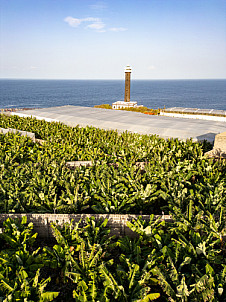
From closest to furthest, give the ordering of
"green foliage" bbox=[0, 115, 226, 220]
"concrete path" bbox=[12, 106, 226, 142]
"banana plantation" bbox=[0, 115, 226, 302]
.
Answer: "banana plantation" bbox=[0, 115, 226, 302] < "green foliage" bbox=[0, 115, 226, 220] < "concrete path" bbox=[12, 106, 226, 142]

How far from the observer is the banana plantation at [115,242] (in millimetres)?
4773

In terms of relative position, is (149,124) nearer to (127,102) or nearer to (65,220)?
(65,220)

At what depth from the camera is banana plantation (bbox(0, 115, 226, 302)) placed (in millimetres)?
4773

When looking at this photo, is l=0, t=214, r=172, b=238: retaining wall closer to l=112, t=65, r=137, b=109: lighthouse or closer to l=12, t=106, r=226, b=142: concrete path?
l=12, t=106, r=226, b=142: concrete path

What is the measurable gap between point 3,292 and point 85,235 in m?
2.34

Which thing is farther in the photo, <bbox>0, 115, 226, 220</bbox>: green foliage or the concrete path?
the concrete path

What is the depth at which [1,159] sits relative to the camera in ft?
39.7

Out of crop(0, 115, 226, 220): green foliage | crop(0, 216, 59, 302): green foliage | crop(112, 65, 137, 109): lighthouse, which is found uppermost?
crop(112, 65, 137, 109): lighthouse

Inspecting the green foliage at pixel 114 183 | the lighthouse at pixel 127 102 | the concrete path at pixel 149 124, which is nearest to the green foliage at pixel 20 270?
the green foliage at pixel 114 183

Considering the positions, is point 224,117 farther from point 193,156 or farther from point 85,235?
point 85,235

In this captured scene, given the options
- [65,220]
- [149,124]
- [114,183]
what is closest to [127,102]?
[149,124]

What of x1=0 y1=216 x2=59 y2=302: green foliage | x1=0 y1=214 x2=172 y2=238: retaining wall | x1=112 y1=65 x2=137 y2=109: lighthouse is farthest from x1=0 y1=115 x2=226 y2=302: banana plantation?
x1=112 y1=65 x2=137 y2=109: lighthouse

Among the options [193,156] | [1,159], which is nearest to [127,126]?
[193,156]

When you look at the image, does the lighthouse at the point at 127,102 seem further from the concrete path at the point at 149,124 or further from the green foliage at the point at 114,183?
the green foliage at the point at 114,183
